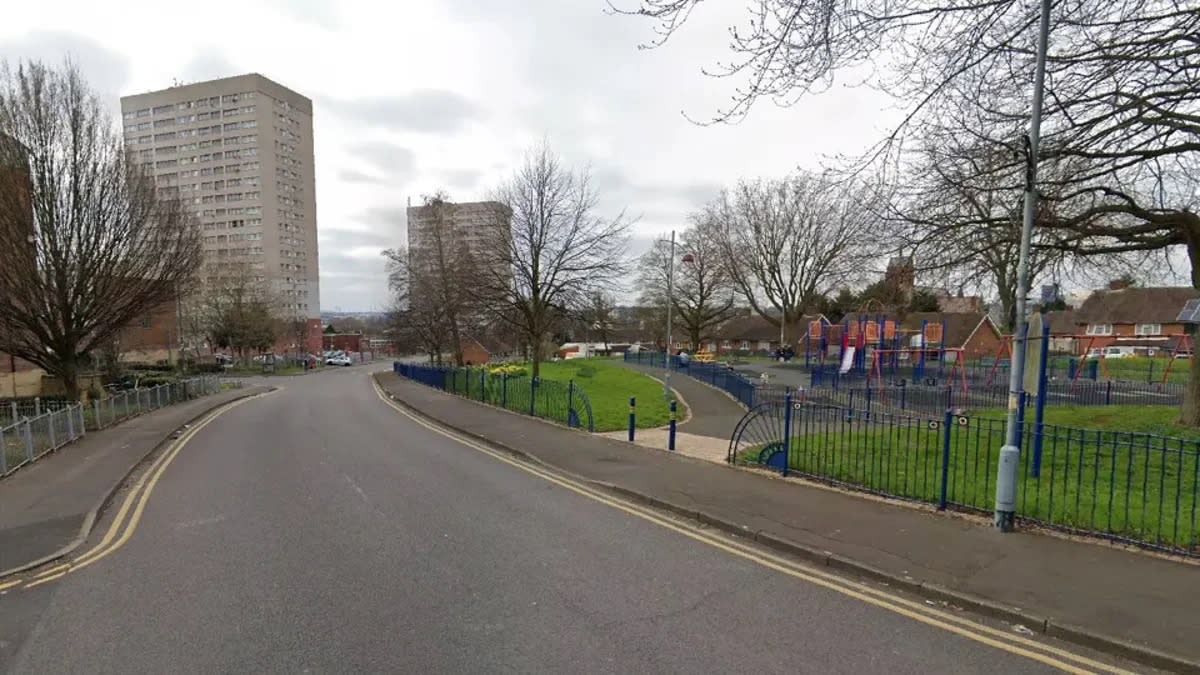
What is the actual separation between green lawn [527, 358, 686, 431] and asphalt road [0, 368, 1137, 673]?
24.5 ft

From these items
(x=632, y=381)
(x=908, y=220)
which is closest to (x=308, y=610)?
(x=908, y=220)

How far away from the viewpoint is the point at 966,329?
174ft

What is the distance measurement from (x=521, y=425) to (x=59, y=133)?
603 inches

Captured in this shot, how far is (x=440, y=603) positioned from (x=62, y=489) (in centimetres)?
823

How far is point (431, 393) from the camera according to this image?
25.9m

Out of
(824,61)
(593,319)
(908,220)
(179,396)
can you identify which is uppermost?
(824,61)

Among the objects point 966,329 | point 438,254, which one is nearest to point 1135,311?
point 966,329

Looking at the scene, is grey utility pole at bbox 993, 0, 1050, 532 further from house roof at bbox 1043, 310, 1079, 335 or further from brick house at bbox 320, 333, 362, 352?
brick house at bbox 320, 333, 362, 352

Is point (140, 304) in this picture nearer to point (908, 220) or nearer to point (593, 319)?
point (593, 319)

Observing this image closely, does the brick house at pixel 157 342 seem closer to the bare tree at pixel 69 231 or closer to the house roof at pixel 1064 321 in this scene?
the bare tree at pixel 69 231

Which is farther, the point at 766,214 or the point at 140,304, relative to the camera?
the point at 766,214

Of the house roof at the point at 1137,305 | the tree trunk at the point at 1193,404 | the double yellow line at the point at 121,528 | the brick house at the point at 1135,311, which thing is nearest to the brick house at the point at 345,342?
the double yellow line at the point at 121,528

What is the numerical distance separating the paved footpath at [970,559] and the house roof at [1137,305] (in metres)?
62.9

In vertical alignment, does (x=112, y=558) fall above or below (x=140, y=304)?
below
